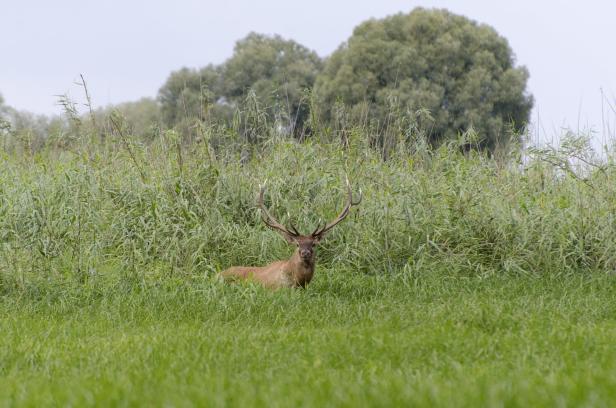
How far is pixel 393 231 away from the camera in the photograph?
10.3 meters

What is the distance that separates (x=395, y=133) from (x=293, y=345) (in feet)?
22.5

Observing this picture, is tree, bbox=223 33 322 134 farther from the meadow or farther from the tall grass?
the tall grass

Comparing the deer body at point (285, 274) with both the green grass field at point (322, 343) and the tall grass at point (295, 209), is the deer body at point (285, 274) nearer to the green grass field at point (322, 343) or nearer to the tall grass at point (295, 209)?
the green grass field at point (322, 343)

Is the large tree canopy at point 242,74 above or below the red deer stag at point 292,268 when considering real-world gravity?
above

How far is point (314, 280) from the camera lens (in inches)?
376

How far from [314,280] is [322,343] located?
12.3 ft

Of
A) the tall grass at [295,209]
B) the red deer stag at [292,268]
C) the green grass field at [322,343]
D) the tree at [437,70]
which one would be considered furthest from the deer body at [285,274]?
the tree at [437,70]

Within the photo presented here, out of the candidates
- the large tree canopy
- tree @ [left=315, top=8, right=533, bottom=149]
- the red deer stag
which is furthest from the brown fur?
the large tree canopy

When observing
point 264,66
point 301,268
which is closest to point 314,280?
point 301,268

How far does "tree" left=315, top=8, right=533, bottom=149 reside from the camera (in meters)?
33.8

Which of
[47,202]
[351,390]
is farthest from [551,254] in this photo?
[351,390]

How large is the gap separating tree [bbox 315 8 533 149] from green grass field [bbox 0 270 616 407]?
80.7 ft

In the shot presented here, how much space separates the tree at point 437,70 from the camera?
33750 mm

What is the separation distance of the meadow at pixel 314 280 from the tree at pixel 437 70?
21457 mm
